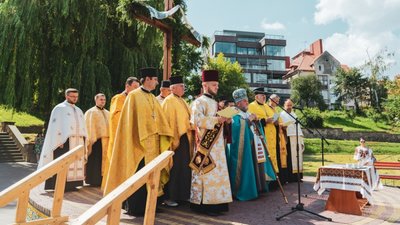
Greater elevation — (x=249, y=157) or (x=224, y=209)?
(x=249, y=157)

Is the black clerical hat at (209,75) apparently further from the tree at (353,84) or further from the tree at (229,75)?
the tree at (353,84)

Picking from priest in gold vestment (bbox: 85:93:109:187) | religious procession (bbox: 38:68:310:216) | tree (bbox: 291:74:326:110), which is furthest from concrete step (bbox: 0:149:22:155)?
tree (bbox: 291:74:326:110)

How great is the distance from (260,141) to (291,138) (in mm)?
2026

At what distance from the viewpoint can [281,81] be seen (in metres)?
76.4

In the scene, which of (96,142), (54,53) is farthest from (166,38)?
(54,53)

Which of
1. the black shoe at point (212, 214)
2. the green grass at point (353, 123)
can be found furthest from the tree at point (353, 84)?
the black shoe at point (212, 214)

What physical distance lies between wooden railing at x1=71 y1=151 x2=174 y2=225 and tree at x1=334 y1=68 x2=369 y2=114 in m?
55.2

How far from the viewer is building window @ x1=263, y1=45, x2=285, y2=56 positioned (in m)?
75.8

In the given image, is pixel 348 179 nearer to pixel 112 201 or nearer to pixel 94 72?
pixel 112 201

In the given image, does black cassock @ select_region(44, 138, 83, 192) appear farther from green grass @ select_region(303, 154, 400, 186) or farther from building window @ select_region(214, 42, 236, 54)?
building window @ select_region(214, 42, 236, 54)

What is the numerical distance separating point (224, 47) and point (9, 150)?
2292 inches

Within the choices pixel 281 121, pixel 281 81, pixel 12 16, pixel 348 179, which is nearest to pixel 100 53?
pixel 12 16

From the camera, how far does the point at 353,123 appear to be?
157 feet

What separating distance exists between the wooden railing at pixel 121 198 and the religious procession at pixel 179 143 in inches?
82.1
